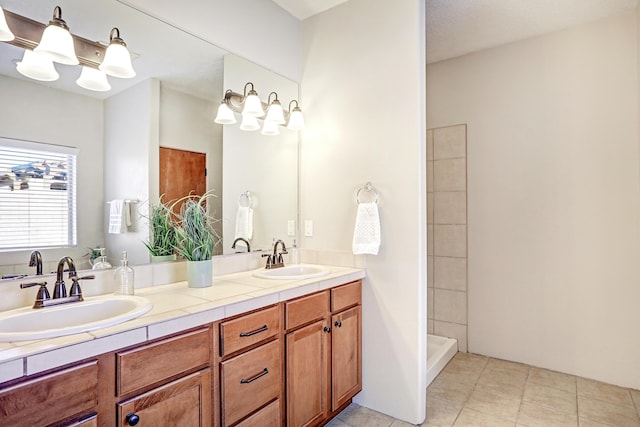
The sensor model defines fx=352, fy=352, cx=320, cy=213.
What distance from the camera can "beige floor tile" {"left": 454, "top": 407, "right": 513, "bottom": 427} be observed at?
200cm

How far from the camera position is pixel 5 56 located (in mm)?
1290

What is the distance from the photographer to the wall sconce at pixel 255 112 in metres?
2.10

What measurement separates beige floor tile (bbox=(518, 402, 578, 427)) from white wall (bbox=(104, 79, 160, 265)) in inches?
90.2

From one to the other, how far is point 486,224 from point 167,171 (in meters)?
2.49

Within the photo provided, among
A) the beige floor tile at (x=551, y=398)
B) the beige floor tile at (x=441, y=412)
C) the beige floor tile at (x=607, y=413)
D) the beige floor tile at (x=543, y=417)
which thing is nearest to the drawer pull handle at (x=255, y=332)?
the beige floor tile at (x=441, y=412)

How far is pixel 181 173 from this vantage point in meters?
1.86

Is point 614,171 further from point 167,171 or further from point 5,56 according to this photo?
point 5,56

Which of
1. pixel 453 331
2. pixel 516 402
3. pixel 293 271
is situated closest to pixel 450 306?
pixel 453 331

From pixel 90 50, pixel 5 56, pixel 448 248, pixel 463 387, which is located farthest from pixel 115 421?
pixel 448 248

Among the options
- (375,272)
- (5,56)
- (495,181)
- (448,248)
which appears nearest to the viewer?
(5,56)

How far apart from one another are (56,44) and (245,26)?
1.13 m

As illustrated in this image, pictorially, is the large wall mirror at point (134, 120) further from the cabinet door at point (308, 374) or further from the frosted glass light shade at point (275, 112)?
the cabinet door at point (308, 374)

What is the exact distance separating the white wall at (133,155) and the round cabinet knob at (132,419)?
0.72 m

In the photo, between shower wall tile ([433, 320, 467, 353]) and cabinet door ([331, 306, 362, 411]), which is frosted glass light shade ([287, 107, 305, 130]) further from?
shower wall tile ([433, 320, 467, 353])
